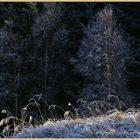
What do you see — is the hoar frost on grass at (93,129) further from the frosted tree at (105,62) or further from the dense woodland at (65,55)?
the dense woodland at (65,55)

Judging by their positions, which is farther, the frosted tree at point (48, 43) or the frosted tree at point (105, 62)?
the frosted tree at point (48, 43)

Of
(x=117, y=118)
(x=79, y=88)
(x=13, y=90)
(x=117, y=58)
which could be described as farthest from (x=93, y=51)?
(x=117, y=118)

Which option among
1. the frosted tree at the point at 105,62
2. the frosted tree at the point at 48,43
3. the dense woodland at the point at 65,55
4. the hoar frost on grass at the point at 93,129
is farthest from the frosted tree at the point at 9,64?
the hoar frost on grass at the point at 93,129

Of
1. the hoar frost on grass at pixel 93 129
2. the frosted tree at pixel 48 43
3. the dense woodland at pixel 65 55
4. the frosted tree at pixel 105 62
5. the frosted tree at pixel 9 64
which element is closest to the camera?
the hoar frost on grass at pixel 93 129

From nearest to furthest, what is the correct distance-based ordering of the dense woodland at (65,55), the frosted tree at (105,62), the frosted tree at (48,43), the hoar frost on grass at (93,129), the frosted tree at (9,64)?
the hoar frost on grass at (93,129) < the frosted tree at (105,62) < the dense woodland at (65,55) < the frosted tree at (9,64) < the frosted tree at (48,43)

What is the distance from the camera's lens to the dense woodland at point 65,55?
29.5 metres

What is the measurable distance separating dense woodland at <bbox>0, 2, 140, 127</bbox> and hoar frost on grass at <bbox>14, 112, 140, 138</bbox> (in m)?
23.1

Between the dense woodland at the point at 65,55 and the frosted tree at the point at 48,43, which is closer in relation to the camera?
the dense woodland at the point at 65,55

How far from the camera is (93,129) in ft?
16.5

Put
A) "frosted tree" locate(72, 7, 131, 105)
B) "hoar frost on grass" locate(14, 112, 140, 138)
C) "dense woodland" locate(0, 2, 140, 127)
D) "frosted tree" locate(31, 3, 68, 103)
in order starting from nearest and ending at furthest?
1. "hoar frost on grass" locate(14, 112, 140, 138)
2. "frosted tree" locate(72, 7, 131, 105)
3. "dense woodland" locate(0, 2, 140, 127)
4. "frosted tree" locate(31, 3, 68, 103)

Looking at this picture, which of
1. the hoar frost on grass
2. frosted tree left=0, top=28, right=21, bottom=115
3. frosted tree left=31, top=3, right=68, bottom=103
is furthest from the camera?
frosted tree left=31, top=3, right=68, bottom=103

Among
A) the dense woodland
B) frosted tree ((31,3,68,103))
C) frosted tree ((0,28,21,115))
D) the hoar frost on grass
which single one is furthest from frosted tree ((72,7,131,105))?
the hoar frost on grass

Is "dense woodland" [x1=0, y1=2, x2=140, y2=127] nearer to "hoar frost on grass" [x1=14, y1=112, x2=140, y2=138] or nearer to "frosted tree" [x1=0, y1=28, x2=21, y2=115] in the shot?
"frosted tree" [x1=0, y1=28, x2=21, y2=115]

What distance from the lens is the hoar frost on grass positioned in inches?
190
